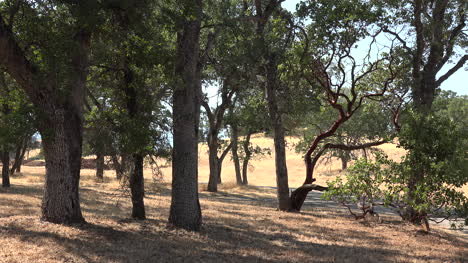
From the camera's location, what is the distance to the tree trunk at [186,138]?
35.4 feet

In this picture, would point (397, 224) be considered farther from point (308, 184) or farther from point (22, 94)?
point (22, 94)

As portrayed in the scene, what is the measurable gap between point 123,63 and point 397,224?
35.6 feet

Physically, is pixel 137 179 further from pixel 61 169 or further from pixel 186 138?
pixel 61 169

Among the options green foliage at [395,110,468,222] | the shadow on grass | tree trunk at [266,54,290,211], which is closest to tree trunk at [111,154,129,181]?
the shadow on grass

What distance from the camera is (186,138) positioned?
1084 cm

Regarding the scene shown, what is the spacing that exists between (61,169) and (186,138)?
3.05 m

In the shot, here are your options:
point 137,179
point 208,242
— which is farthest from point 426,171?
point 137,179

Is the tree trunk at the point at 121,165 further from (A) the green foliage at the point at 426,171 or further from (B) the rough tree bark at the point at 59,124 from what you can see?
(A) the green foliage at the point at 426,171

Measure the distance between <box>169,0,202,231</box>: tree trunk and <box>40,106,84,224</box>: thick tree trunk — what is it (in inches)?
96.1

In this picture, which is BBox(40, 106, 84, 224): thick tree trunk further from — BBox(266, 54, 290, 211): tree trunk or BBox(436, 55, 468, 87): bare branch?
BBox(436, 55, 468, 87): bare branch

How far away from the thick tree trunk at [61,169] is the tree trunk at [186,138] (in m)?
2.44

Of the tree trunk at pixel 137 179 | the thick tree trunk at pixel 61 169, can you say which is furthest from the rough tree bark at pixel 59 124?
the tree trunk at pixel 137 179

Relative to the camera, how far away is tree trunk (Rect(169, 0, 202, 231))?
10805 mm

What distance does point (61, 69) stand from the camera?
28.1 feet
